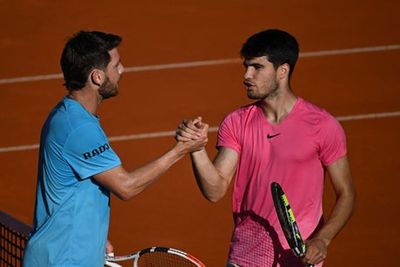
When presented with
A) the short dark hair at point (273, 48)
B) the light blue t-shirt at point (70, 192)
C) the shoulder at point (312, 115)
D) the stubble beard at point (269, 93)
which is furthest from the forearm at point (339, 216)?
the light blue t-shirt at point (70, 192)

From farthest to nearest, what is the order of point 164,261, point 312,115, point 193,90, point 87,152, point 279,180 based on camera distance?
point 193,90
point 164,261
point 312,115
point 279,180
point 87,152

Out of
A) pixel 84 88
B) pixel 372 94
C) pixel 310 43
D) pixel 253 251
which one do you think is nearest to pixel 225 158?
pixel 253 251

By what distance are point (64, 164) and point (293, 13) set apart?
1017cm

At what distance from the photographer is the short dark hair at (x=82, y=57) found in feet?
21.5

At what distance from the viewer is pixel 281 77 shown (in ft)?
24.3

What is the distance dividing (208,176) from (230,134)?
40 centimetres

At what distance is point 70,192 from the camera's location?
252 inches

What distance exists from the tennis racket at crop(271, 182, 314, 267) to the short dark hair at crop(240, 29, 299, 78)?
1.03 m

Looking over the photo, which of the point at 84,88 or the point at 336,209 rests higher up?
the point at 84,88

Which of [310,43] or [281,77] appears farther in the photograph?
[310,43]

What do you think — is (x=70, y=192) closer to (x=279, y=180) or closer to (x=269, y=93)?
(x=279, y=180)

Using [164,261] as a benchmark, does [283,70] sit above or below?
above

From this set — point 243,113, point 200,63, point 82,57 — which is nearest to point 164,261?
point 243,113

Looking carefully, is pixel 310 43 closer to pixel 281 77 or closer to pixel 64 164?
pixel 281 77
